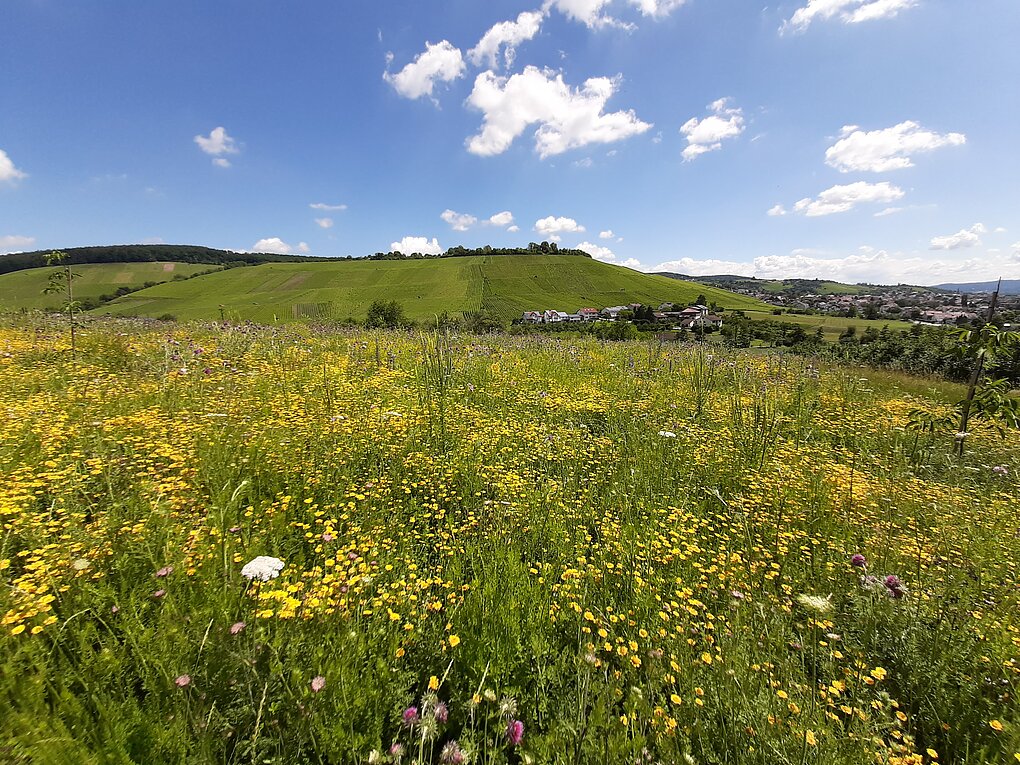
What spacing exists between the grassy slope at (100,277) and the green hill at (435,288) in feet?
32.9

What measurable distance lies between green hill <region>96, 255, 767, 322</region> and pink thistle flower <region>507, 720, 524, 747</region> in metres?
60.3

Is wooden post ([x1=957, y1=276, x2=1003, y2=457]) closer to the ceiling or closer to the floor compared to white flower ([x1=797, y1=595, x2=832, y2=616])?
closer to the ceiling

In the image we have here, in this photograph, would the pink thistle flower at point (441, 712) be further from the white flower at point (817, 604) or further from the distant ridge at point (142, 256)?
the distant ridge at point (142, 256)

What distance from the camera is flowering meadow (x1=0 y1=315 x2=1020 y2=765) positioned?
155 cm

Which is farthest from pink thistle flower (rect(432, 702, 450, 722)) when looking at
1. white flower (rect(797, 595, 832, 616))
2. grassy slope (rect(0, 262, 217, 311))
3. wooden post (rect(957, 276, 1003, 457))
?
grassy slope (rect(0, 262, 217, 311))

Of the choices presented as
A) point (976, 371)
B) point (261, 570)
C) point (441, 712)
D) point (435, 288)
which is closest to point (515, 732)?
point (441, 712)

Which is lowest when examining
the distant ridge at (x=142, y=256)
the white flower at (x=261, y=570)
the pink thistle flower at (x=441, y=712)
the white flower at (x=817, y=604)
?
the white flower at (x=817, y=604)

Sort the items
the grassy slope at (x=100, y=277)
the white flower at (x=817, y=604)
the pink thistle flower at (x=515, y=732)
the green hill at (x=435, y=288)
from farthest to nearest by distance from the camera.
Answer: the grassy slope at (x=100, y=277) → the green hill at (x=435, y=288) → the white flower at (x=817, y=604) → the pink thistle flower at (x=515, y=732)

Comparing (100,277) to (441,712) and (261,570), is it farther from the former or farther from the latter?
(441,712)

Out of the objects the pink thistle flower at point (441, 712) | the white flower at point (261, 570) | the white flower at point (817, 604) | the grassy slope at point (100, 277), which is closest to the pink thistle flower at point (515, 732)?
the pink thistle flower at point (441, 712)

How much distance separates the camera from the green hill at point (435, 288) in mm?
68125

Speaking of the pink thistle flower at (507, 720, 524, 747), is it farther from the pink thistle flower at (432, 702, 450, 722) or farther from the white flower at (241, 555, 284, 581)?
the white flower at (241, 555, 284, 581)

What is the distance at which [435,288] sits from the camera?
7681 cm

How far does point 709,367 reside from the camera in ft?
28.0
